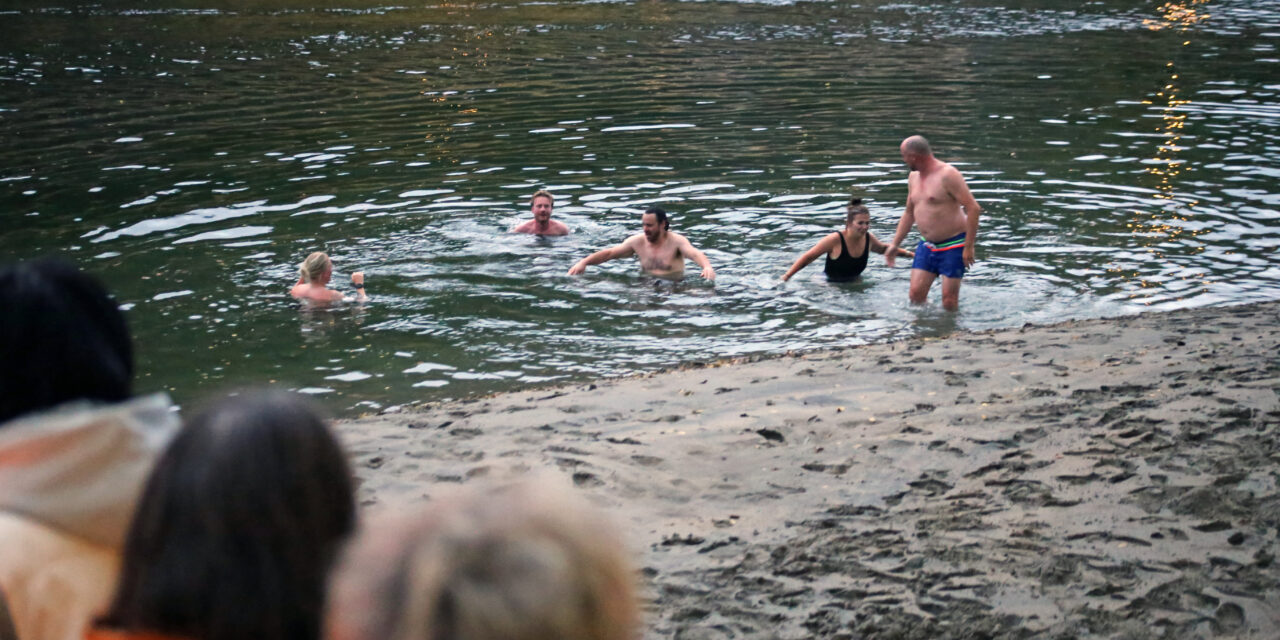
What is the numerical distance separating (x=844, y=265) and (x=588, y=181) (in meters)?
5.93

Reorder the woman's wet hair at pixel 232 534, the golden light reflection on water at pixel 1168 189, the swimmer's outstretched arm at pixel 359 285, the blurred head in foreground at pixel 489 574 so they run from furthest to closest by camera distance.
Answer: the golden light reflection on water at pixel 1168 189
the swimmer's outstretched arm at pixel 359 285
the woman's wet hair at pixel 232 534
the blurred head in foreground at pixel 489 574

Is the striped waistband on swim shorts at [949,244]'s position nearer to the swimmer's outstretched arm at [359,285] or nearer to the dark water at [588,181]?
the dark water at [588,181]

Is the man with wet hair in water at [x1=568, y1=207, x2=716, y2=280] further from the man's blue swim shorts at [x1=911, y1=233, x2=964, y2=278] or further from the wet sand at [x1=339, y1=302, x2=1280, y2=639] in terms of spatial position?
the wet sand at [x1=339, y1=302, x2=1280, y2=639]

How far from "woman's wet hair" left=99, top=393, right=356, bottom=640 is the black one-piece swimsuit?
449 inches

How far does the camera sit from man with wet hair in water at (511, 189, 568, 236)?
14.2 m

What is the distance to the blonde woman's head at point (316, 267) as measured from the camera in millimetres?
11578

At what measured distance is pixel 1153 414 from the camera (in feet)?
23.1

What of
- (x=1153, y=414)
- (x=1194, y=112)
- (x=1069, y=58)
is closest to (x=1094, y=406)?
(x=1153, y=414)

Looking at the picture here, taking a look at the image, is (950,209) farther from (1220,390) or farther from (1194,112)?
(1194,112)

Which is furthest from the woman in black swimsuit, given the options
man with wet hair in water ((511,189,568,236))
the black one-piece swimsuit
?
man with wet hair in water ((511,189,568,236))

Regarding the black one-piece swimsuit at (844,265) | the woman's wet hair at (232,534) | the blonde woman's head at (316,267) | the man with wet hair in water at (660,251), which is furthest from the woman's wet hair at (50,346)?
the black one-piece swimsuit at (844,265)

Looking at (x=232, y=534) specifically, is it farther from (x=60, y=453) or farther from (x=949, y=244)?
(x=949, y=244)

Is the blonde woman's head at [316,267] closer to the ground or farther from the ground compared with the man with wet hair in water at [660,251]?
farther from the ground

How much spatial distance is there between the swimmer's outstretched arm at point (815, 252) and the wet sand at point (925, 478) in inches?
130
